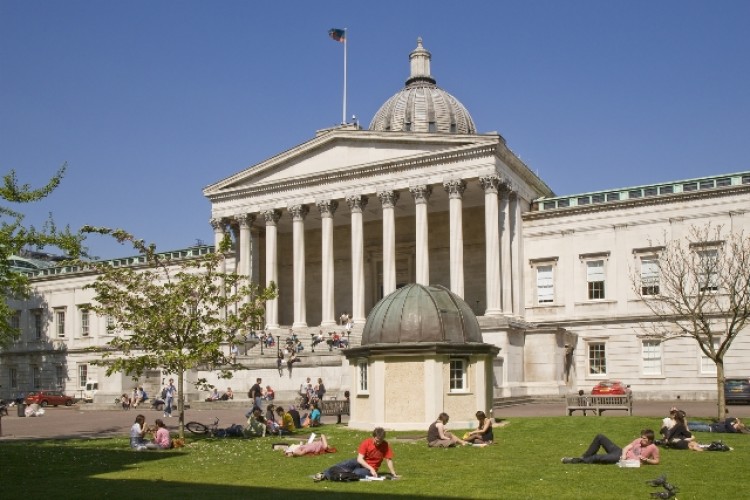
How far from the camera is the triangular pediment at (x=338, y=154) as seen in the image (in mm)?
55188

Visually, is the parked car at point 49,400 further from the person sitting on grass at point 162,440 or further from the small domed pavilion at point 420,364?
the small domed pavilion at point 420,364

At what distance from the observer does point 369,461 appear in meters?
18.4

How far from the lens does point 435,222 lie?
63.0m

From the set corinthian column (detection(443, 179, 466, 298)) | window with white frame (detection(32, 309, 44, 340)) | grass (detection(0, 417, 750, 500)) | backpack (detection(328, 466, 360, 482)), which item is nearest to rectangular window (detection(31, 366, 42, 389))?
window with white frame (detection(32, 309, 44, 340))

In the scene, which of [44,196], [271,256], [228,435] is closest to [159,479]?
[228,435]

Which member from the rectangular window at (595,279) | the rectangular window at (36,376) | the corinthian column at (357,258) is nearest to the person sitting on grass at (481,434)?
the corinthian column at (357,258)

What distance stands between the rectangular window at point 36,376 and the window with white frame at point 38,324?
2781 mm

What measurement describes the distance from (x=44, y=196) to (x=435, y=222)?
3418 centimetres

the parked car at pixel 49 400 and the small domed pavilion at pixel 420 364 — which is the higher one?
the small domed pavilion at pixel 420 364

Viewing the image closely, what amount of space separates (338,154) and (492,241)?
12667 millimetres

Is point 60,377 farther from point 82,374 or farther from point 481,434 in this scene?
point 481,434

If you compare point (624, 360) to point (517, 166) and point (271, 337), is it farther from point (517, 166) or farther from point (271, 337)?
point (271, 337)

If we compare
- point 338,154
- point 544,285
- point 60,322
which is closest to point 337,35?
point 338,154

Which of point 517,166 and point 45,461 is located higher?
point 517,166
